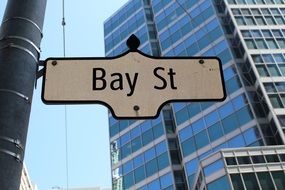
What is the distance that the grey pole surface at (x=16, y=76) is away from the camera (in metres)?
2.08

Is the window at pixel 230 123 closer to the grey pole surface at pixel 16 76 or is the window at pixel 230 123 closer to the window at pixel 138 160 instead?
the window at pixel 138 160

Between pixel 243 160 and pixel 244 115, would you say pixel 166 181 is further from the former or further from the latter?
pixel 243 160

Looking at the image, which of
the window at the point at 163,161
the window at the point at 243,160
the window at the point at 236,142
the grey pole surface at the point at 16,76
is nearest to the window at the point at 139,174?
the window at the point at 163,161

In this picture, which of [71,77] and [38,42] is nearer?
[38,42]

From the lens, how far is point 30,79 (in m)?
2.38

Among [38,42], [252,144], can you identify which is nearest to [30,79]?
[38,42]

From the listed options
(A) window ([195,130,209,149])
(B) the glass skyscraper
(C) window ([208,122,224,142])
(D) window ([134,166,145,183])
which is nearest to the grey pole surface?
(B) the glass skyscraper

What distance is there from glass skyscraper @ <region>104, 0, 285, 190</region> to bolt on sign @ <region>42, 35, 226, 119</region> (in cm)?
2941

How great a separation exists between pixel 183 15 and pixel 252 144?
73.3 ft

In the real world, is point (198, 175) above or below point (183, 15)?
below

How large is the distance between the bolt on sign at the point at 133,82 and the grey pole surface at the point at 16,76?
237mm

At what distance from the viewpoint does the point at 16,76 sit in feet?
7.58

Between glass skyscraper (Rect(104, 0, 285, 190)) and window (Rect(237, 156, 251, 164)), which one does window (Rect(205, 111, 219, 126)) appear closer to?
glass skyscraper (Rect(104, 0, 285, 190))

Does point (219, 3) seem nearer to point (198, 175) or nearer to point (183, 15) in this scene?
point (183, 15)
